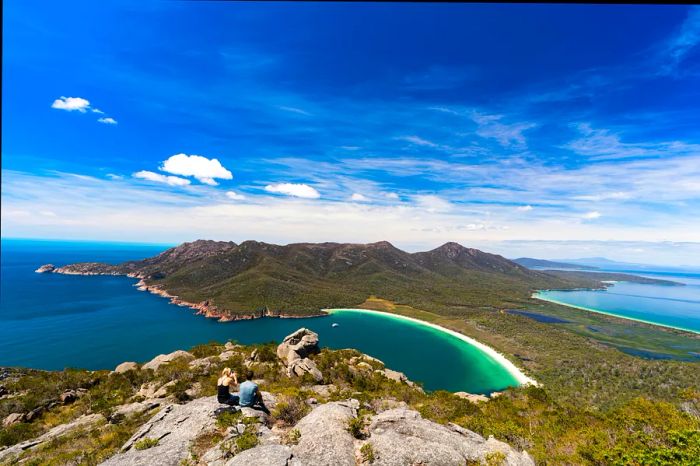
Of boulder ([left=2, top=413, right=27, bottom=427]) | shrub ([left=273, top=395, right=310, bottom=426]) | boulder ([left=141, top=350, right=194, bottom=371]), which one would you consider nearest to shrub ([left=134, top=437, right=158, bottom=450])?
shrub ([left=273, top=395, right=310, bottom=426])

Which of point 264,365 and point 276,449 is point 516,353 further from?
point 276,449

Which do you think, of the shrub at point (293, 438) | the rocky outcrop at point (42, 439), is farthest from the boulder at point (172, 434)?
the rocky outcrop at point (42, 439)

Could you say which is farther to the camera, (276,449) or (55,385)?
(55,385)

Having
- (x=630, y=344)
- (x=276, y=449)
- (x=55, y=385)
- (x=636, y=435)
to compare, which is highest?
(x=276, y=449)

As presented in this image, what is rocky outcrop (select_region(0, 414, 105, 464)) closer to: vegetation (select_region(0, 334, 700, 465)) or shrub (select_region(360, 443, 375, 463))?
vegetation (select_region(0, 334, 700, 465))

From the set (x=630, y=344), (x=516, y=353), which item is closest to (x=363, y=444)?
(x=516, y=353)

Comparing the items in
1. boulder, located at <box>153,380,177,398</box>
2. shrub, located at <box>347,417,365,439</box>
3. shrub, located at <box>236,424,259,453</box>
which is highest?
shrub, located at <box>236,424,259,453</box>
